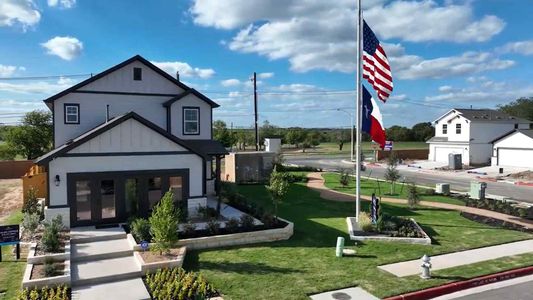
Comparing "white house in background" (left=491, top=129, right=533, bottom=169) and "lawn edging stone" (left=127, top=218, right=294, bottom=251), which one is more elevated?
"white house in background" (left=491, top=129, right=533, bottom=169)

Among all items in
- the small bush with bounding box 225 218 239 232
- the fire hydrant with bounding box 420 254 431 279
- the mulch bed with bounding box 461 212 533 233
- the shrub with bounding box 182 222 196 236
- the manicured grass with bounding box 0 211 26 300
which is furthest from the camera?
the mulch bed with bounding box 461 212 533 233

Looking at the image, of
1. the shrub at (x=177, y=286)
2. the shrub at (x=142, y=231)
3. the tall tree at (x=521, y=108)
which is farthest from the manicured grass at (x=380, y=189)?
the tall tree at (x=521, y=108)

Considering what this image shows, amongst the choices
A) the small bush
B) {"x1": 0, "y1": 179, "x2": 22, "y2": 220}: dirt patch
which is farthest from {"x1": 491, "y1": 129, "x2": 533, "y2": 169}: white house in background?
{"x1": 0, "y1": 179, "x2": 22, "y2": 220}: dirt patch

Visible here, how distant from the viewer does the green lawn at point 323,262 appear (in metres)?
11.1

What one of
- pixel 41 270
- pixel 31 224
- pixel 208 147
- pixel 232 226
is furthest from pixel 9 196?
pixel 232 226

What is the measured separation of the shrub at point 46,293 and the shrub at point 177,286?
2066 mm

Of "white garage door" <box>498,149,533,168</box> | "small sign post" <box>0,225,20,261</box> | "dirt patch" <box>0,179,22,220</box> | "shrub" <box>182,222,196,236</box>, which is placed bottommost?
"dirt patch" <box>0,179,22,220</box>

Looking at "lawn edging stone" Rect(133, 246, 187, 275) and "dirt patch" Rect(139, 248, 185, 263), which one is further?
"dirt patch" Rect(139, 248, 185, 263)

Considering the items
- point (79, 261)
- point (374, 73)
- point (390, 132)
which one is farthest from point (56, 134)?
point (390, 132)

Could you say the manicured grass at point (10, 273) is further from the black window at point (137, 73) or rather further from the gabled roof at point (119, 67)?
the black window at point (137, 73)

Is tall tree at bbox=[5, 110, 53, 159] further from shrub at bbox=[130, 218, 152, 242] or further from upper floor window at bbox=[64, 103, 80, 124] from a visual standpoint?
shrub at bbox=[130, 218, 152, 242]

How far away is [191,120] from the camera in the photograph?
77.7 ft

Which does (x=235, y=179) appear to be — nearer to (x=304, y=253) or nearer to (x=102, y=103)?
(x=102, y=103)

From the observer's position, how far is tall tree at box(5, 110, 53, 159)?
4088 cm
